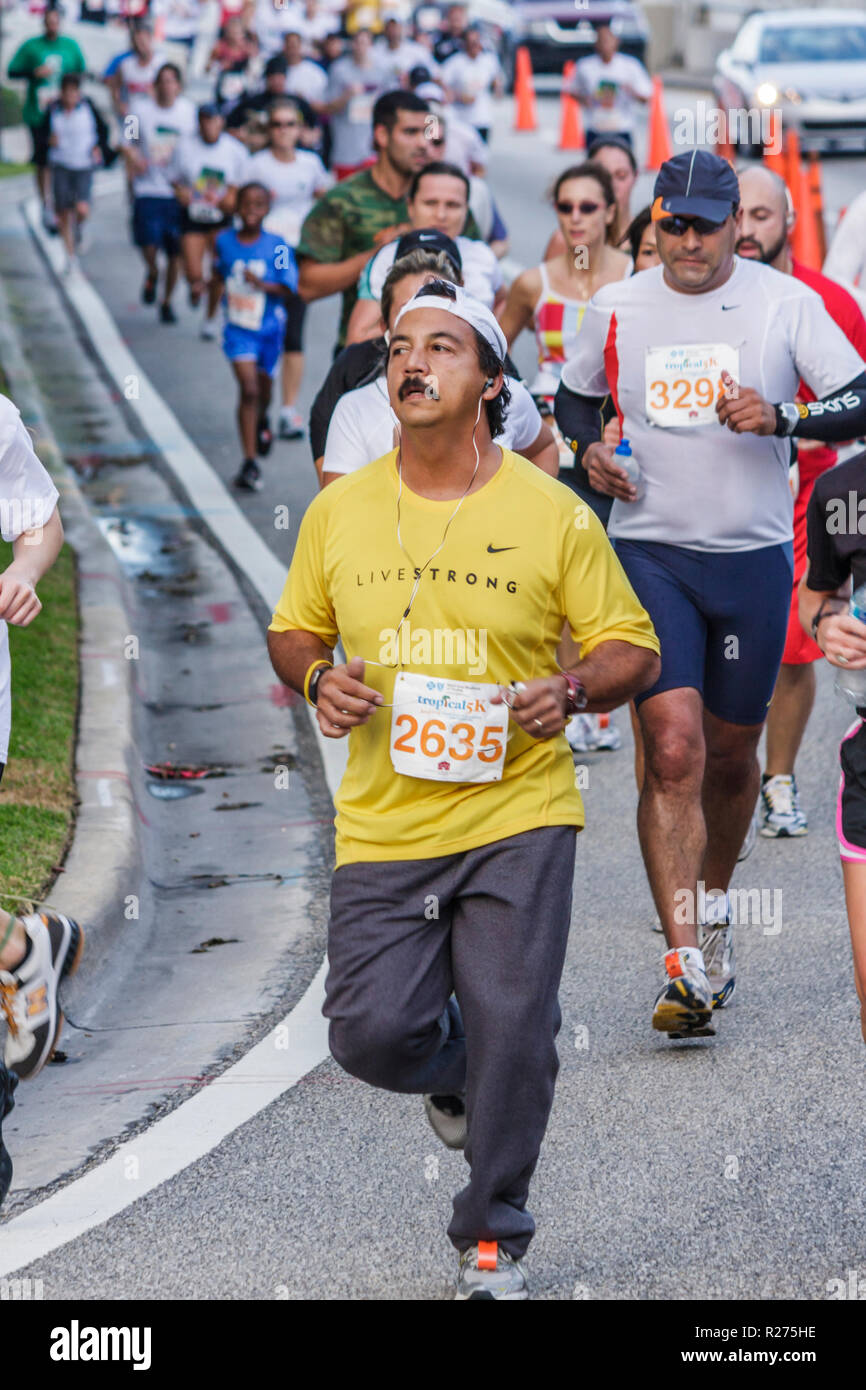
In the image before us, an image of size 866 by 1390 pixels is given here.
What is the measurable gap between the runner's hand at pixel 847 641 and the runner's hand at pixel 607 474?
166cm

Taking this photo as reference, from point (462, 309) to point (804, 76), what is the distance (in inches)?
930

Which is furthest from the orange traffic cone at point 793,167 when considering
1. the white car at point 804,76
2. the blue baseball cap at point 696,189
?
the blue baseball cap at point 696,189

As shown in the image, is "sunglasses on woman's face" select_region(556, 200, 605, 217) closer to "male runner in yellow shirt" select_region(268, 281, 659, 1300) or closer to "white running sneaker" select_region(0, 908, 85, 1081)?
"male runner in yellow shirt" select_region(268, 281, 659, 1300)

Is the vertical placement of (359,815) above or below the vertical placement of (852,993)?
above

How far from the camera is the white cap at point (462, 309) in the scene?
4.53 metres

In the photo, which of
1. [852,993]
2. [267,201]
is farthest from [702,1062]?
[267,201]

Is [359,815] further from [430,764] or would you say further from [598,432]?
[598,432]

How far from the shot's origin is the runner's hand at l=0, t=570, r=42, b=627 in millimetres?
4516

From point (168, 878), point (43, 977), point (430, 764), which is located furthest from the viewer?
point (168, 878)

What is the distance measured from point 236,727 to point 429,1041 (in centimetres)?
471

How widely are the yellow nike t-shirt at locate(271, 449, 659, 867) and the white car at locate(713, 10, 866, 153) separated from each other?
21903 mm

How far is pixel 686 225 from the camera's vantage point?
610cm

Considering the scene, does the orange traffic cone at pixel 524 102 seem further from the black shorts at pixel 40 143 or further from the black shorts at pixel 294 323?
the black shorts at pixel 294 323

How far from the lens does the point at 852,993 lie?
20.9 feet
